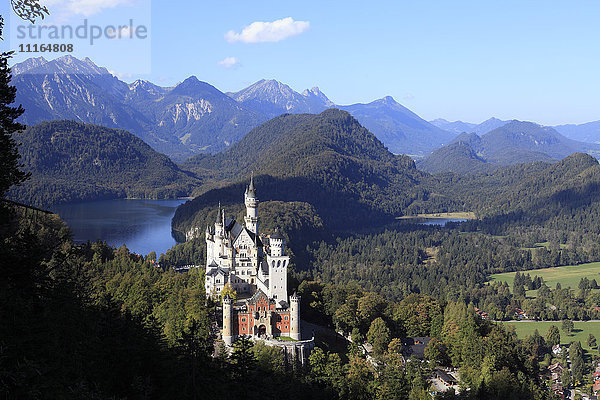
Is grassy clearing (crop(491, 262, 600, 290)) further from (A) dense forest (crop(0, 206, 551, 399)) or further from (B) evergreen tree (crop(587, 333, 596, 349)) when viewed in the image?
(A) dense forest (crop(0, 206, 551, 399))

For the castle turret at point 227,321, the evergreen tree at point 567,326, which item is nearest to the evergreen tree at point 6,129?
the castle turret at point 227,321

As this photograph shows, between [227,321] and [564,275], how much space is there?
10133 centimetres

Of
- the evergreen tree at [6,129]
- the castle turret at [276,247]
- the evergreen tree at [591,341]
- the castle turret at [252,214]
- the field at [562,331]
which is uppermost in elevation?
the evergreen tree at [6,129]

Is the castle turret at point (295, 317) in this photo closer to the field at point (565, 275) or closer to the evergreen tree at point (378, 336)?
the evergreen tree at point (378, 336)

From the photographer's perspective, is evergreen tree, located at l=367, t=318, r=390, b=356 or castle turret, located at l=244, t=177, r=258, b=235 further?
castle turret, located at l=244, t=177, r=258, b=235

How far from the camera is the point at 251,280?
62.5 meters

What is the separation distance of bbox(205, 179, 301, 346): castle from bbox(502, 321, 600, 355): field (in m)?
43.1

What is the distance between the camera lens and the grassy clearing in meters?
122

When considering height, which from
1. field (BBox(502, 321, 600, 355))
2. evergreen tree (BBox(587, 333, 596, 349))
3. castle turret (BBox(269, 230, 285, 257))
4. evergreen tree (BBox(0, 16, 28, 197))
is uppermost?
evergreen tree (BBox(0, 16, 28, 197))

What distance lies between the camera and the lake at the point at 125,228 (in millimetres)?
129625

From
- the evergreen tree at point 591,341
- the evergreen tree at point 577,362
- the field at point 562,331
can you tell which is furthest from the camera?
the field at point 562,331

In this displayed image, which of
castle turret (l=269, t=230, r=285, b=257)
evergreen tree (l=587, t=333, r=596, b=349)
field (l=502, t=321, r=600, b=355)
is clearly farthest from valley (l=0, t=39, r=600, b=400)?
evergreen tree (l=587, t=333, r=596, b=349)

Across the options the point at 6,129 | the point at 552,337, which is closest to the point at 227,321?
the point at 6,129

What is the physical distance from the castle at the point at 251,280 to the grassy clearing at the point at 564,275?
2813 inches
